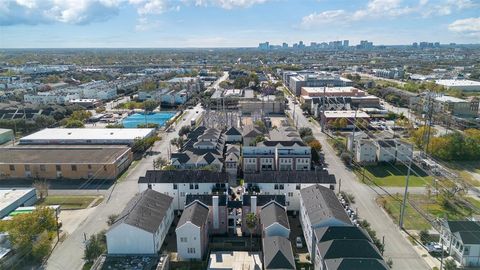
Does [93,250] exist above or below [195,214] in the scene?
below

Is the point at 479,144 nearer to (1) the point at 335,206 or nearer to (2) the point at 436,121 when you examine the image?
(2) the point at 436,121

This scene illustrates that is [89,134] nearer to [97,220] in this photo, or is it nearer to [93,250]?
[97,220]

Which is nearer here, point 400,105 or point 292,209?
point 292,209

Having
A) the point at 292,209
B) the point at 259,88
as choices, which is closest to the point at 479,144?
the point at 292,209

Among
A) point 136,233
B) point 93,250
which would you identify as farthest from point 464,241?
point 93,250

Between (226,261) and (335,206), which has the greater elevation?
(335,206)

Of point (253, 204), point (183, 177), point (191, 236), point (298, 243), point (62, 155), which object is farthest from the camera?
point (62, 155)

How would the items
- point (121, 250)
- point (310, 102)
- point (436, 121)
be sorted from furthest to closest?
point (310, 102) < point (436, 121) < point (121, 250)
